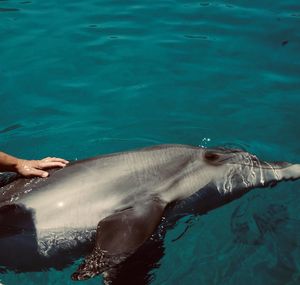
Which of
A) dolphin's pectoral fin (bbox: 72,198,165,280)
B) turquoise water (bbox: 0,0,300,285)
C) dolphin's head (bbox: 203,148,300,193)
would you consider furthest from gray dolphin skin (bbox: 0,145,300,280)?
turquoise water (bbox: 0,0,300,285)

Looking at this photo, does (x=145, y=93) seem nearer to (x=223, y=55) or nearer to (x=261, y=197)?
(x=223, y=55)

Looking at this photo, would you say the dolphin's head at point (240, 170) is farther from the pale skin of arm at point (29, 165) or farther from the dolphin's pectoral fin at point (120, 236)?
the pale skin of arm at point (29, 165)

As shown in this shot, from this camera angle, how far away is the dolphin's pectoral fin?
5039 mm

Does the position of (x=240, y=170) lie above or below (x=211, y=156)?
below

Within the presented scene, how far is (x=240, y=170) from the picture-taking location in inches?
243

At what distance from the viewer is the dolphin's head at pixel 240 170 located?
6055mm

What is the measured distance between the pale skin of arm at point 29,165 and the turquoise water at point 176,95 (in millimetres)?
973

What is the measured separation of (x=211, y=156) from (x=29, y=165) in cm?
184

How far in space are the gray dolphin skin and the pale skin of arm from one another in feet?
0.23

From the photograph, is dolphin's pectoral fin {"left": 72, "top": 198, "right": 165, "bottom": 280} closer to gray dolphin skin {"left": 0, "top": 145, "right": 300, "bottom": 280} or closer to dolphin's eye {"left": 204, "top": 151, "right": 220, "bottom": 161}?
gray dolphin skin {"left": 0, "top": 145, "right": 300, "bottom": 280}

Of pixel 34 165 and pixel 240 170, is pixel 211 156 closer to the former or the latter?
pixel 240 170

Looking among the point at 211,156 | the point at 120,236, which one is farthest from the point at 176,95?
the point at 120,236

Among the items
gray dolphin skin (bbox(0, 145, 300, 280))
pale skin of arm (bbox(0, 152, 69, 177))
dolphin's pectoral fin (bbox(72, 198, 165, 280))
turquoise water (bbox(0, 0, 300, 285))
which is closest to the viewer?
dolphin's pectoral fin (bbox(72, 198, 165, 280))

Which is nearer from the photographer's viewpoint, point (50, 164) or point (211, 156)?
point (50, 164)
